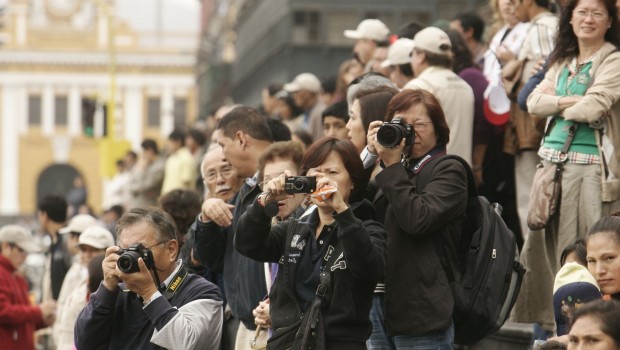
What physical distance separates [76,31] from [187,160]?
276 feet

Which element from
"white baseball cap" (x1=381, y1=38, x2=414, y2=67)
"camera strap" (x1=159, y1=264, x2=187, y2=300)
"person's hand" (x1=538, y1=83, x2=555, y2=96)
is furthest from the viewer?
"white baseball cap" (x1=381, y1=38, x2=414, y2=67)

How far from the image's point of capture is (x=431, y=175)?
25.3 feet

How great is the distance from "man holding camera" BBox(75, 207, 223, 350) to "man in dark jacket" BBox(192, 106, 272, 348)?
3.59 feet

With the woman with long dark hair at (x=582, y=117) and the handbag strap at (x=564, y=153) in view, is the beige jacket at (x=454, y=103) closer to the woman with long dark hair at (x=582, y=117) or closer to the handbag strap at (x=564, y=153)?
the woman with long dark hair at (x=582, y=117)

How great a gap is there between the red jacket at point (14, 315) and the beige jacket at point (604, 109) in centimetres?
517

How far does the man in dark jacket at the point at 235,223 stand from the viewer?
8750mm

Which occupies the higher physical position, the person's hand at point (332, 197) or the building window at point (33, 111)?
the person's hand at point (332, 197)

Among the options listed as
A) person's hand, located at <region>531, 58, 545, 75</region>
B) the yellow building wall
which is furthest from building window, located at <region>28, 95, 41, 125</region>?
person's hand, located at <region>531, 58, 545, 75</region>

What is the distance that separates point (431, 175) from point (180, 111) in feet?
300

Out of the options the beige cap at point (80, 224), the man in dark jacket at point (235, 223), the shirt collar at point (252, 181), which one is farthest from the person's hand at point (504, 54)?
the beige cap at point (80, 224)

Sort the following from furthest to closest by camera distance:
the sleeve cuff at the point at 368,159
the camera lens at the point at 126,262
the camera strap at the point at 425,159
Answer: the sleeve cuff at the point at 368,159 → the camera strap at the point at 425,159 → the camera lens at the point at 126,262

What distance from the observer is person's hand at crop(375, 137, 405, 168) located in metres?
7.50

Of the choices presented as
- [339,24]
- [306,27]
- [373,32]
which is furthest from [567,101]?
[306,27]

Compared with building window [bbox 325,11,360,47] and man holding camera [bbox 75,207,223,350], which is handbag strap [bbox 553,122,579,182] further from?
building window [bbox 325,11,360,47]
